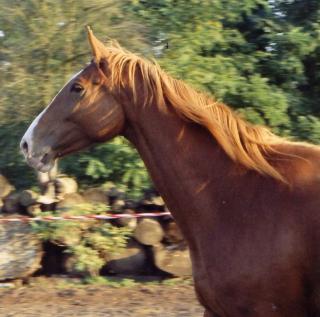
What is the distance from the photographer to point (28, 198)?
24.5 ft

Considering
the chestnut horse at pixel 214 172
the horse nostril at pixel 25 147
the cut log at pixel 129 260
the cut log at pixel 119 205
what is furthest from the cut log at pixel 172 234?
the horse nostril at pixel 25 147

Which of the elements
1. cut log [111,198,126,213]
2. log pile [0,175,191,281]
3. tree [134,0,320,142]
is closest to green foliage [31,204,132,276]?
log pile [0,175,191,281]

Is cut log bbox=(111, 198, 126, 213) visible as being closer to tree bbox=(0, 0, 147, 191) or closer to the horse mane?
tree bbox=(0, 0, 147, 191)

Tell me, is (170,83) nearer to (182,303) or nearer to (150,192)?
(182,303)

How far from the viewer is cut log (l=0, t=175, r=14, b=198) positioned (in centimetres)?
753

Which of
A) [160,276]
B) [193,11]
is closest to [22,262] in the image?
[160,276]

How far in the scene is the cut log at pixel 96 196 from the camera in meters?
7.55

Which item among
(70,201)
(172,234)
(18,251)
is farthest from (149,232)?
(18,251)

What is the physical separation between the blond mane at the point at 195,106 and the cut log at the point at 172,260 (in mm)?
3816

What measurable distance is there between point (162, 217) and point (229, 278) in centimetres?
421

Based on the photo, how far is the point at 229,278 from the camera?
10.9 feet

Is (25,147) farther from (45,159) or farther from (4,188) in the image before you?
(4,188)

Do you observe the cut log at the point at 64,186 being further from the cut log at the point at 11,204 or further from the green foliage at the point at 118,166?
the cut log at the point at 11,204

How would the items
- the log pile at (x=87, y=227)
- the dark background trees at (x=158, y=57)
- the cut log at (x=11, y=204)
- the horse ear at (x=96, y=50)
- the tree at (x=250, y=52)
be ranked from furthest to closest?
the tree at (x=250, y=52), the dark background trees at (x=158, y=57), the cut log at (x=11, y=204), the log pile at (x=87, y=227), the horse ear at (x=96, y=50)
